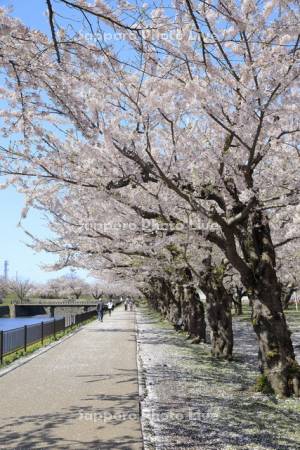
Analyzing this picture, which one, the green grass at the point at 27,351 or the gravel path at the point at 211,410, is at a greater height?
the green grass at the point at 27,351

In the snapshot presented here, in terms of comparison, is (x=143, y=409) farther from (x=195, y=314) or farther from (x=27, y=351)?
(x=195, y=314)

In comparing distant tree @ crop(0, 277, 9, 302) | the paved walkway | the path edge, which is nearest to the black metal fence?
the paved walkway

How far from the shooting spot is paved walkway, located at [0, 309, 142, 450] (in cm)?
555

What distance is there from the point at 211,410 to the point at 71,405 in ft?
7.59

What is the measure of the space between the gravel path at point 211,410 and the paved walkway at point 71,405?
33 cm

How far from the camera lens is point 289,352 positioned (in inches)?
322

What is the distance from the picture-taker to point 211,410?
23.7ft

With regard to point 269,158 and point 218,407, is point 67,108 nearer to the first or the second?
point 218,407

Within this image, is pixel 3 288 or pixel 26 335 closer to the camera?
pixel 26 335

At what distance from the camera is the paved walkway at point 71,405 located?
5.55 metres

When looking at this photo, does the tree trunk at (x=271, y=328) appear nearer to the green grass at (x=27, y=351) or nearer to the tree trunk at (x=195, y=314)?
the green grass at (x=27, y=351)

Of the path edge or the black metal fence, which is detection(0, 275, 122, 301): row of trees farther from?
the path edge

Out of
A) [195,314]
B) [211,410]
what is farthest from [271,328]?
[195,314]

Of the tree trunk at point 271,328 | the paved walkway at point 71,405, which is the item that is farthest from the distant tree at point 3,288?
the tree trunk at point 271,328
